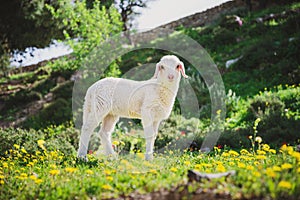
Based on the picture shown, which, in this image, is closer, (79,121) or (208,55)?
(79,121)

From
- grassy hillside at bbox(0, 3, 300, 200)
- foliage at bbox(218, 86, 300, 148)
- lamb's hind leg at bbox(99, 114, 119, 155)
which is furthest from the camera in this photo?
foliage at bbox(218, 86, 300, 148)

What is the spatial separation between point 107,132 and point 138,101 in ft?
3.13

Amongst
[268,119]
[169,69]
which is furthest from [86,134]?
[268,119]

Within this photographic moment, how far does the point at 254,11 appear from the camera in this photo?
22734 mm

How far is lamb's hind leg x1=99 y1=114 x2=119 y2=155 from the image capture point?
6.55m

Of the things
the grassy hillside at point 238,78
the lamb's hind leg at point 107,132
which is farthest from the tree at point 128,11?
the lamb's hind leg at point 107,132

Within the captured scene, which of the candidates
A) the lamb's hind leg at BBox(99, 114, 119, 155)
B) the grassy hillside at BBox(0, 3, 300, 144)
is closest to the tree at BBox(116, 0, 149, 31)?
the grassy hillside at BBox(0, 3, 300, 144)

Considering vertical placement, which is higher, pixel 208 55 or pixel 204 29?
pixel 204 29

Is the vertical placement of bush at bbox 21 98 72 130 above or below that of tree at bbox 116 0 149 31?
below

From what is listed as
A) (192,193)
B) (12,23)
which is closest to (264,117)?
(192,193)

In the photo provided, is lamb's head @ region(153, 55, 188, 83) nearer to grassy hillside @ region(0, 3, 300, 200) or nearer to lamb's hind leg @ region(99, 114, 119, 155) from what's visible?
grassy hillside @ region(0, 3, 300, 200)

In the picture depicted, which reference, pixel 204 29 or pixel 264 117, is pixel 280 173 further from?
pixel 204 29

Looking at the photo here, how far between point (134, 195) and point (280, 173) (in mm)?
1494

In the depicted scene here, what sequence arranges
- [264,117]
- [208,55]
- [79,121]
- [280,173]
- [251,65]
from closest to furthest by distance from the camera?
[280,173]
[264,117]
[79,121]
[251,65]
[208,55]
